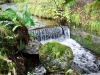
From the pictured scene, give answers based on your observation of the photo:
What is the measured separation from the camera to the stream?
8.26 m

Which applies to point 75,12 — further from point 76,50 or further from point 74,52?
point 74,52

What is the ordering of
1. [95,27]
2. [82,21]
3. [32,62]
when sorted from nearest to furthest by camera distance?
[32,62]
[95,27]
[82,21]

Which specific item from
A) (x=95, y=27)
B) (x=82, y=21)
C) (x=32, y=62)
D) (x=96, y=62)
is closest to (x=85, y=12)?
(x=82, y=21)

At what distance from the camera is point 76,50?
1041 cm

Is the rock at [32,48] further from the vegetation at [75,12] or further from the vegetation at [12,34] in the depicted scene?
the vegetation at [75,12]

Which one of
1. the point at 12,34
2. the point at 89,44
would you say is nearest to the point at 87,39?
the point at 89,44

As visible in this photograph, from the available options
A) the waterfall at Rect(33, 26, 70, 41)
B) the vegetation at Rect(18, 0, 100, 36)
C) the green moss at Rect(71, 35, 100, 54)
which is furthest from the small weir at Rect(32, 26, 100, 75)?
the vegetation at Rect(18, 0, 100, 36)

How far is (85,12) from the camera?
1155 cm

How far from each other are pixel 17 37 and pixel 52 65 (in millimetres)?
1530

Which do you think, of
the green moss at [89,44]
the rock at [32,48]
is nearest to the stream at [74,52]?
the green moss at [89,44]

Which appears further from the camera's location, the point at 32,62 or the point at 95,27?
the point at 95,27

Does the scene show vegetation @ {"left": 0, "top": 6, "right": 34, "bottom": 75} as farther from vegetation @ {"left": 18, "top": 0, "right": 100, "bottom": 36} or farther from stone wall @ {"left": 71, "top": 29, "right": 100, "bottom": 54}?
vegetation @ {"left": 18, "top": 0, "right": 100, "bottom": 36}

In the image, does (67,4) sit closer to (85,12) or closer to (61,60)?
(85,12)

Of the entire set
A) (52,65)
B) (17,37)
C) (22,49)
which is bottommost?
(52,65)
